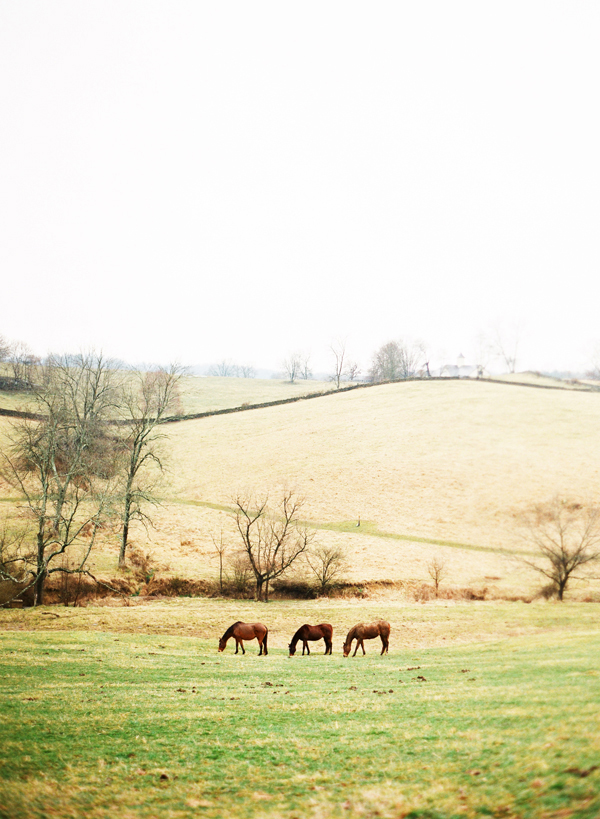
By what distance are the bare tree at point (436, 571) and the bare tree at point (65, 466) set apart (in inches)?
A: 831

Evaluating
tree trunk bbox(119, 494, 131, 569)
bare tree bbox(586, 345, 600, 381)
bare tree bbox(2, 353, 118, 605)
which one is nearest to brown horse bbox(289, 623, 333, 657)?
bare tree bbox(2, 353, 118, 605)

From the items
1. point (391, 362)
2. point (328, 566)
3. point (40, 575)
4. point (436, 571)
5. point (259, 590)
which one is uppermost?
point (391, 362)

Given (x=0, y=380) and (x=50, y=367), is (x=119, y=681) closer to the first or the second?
(x=50, y=367)

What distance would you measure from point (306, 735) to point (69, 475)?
28.8 m

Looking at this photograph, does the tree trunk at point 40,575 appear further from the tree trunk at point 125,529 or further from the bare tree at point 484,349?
the bare tree at point 484,349

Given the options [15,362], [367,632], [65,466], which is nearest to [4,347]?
[15,362]

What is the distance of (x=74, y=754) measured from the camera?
7.50 metres

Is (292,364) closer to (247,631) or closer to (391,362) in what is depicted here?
(391,362)

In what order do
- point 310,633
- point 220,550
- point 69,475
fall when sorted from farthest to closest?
1. point 220,550
2. point 69,475
3. point 310,633

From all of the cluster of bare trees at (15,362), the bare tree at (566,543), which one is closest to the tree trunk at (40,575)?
the bare tree at (566,543)

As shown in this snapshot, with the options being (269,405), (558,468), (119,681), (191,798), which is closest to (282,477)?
(558,468)

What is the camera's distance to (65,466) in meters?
43.9

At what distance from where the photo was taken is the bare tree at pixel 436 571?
32.8 metres

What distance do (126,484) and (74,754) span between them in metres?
34.1
